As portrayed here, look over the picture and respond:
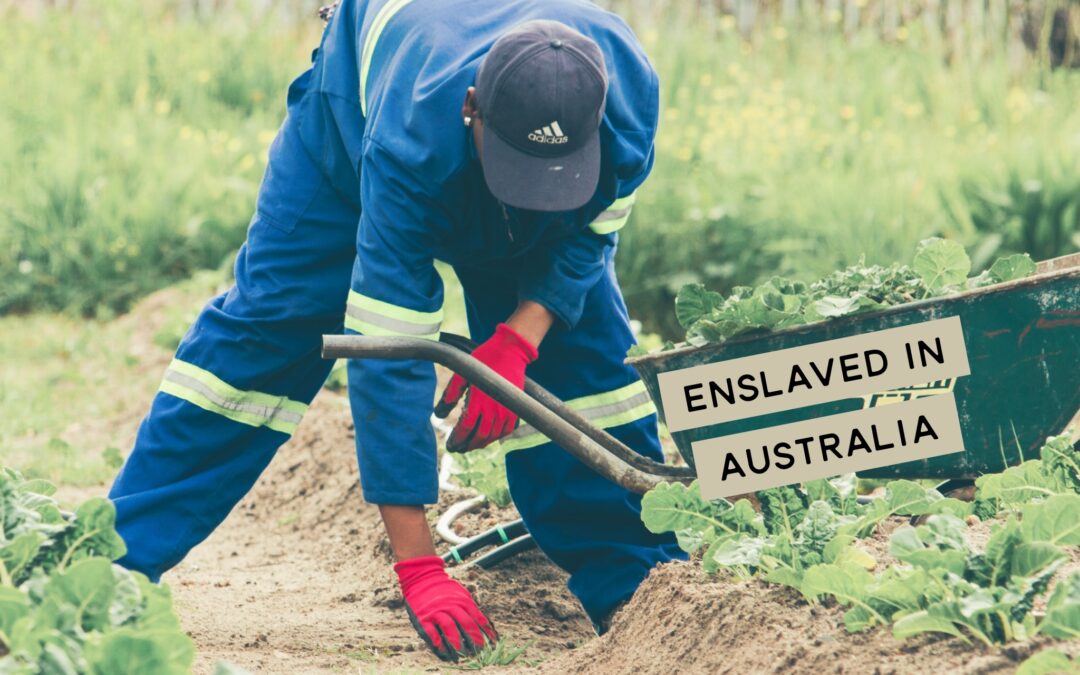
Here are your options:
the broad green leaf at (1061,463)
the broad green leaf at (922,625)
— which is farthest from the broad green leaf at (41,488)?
the broad green leaf at (1061,463)

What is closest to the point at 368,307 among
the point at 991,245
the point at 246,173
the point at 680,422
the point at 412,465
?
the point at 412,465

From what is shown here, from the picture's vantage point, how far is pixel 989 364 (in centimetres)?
296

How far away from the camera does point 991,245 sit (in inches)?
246

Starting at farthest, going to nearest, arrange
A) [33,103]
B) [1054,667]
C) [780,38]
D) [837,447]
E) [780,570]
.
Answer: [780,38] → [33,103] → [837,447] → [780,570] → [1054,667]

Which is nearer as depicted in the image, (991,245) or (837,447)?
(837,447)

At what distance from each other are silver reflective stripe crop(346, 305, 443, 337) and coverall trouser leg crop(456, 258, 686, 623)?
0.49 meters

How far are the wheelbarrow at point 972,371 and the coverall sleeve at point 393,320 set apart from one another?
0.47 feet

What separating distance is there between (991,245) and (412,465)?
395cm

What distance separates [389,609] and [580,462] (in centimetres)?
78

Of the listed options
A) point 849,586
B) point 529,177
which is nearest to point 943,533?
point 849,586

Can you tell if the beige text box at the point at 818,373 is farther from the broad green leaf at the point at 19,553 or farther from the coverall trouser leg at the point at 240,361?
the broad green leaf at the point at 19,553

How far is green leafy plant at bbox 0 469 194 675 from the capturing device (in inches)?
80.5

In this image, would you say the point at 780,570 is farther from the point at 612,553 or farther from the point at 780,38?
the point at 780,38

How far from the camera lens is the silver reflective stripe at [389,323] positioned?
3.02 meters
